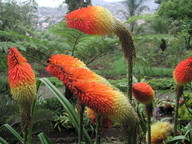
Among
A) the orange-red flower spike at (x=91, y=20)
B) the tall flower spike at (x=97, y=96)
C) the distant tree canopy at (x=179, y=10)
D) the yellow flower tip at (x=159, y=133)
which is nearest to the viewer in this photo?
the tall flower spike at (x=97, y=96)

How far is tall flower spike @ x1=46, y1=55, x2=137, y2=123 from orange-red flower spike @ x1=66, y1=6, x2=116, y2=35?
0.22 m

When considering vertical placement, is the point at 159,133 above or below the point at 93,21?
below

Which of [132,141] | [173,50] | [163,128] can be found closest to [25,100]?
[132,141]

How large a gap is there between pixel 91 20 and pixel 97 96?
0.33 meters

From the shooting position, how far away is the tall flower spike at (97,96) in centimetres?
60

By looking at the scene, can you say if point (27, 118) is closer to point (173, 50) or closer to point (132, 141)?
point (132, 141)

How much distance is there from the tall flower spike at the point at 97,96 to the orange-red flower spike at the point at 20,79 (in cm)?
10

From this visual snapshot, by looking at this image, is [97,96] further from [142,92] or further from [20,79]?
[142,92]

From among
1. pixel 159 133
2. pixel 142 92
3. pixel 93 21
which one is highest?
pixel 93 21

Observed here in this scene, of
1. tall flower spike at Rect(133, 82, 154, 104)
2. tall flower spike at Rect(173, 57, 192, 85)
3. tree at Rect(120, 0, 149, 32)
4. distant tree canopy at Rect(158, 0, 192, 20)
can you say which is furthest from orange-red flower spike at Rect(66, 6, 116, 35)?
tree at Rect(120, 0, 149, 32)

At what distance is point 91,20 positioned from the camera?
2.76 ft

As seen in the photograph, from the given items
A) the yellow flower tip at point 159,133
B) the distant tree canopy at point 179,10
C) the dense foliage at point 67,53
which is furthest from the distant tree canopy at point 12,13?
the distant tree canopy at point 179,10

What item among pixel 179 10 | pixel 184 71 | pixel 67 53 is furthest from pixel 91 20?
pixel 179 10

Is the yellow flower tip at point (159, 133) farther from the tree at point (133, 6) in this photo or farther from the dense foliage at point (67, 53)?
the tree at point (133, 6)
